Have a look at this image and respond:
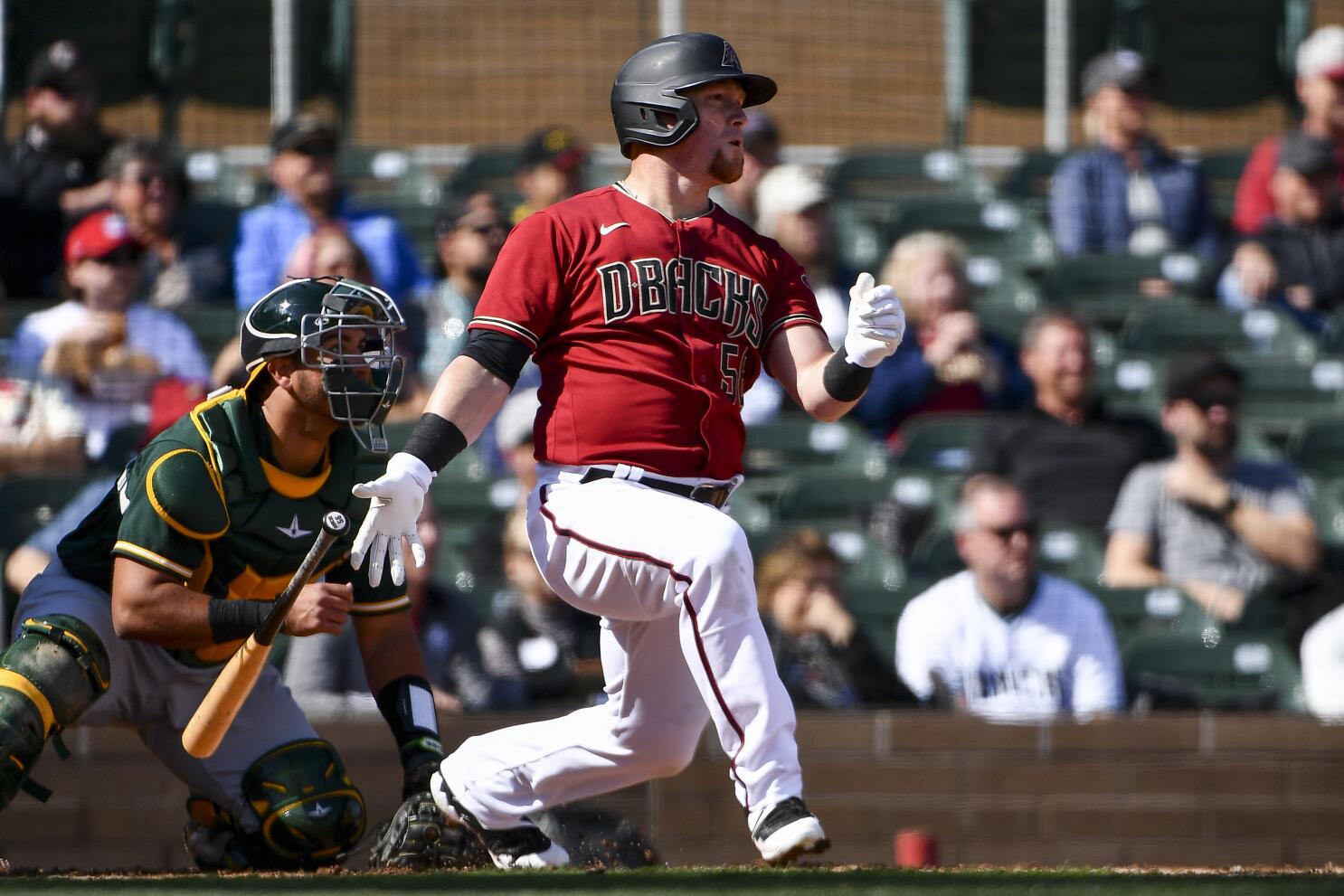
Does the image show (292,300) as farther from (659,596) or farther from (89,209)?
(89,209)

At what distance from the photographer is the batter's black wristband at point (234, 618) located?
4.37 metres

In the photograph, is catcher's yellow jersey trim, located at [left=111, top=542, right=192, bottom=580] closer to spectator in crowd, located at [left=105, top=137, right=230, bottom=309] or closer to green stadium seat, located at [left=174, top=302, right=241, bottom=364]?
green stadium seat, located at [left=174, top=302, right=241, bottom=364]

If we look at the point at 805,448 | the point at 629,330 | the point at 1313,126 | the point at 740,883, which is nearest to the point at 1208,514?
the point at 805,448

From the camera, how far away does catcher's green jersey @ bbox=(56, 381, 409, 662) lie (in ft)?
14.5

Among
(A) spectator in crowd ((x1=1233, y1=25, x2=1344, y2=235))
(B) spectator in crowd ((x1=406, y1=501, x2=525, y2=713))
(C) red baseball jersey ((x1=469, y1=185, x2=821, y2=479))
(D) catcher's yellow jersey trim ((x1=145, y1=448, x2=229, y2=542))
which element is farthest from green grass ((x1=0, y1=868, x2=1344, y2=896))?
(A) spectator in crowd ((x1=1233, y1=25, x2=1344, y2=235))

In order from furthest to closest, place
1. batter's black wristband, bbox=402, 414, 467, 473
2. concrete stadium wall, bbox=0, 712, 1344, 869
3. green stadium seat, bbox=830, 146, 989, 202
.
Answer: green stadium seat, bbox=830, 146, 989, 202 → concrete stadium wall, bbox=0, 712, 1344, 869 → batter's black wristband, bbox=402, 414, 467, 473

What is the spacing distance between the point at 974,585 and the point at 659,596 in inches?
111

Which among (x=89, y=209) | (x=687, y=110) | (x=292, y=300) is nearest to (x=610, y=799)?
(x=292, y=300)

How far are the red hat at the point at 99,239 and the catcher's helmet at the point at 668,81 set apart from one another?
11.5 ft

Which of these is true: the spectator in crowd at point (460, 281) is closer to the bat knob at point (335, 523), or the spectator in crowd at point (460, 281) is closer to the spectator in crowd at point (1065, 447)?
the spectator in crowd at point (1065, 447)

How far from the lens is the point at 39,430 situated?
284 inches

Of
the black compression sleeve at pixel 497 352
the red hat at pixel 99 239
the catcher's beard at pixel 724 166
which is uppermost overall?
the catcher's beard at pixel 724 166

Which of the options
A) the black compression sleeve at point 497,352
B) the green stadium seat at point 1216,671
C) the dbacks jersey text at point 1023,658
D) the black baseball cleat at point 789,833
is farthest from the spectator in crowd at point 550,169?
the black baseball cleat at point 789,833

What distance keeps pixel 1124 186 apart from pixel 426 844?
5358 mm
